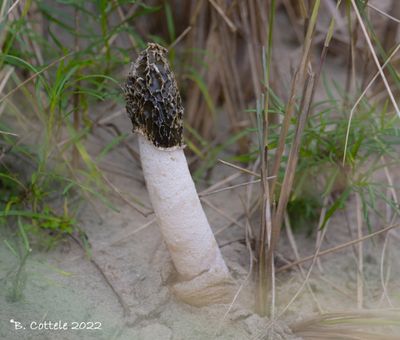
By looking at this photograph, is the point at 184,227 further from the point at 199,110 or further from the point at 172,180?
the point at 199,110

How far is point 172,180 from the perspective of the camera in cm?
222

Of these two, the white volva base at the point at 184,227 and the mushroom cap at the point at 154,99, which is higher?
the mushroom cap at the point at 154,99

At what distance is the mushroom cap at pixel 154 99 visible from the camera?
2035 mm

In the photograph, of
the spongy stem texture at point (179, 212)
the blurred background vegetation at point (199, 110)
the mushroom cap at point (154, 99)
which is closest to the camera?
the mushroom cap at point (154, 99)

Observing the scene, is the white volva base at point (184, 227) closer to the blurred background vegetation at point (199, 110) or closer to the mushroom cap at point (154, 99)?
the mushroom cap at point (154, 99)

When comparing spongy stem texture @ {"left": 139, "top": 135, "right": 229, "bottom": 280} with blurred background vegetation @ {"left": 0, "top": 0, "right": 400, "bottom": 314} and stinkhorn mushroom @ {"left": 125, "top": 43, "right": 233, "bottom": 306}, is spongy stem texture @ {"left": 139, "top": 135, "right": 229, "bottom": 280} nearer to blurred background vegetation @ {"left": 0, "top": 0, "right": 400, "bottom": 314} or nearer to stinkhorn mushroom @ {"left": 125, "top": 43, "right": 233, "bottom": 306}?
stinkhorn mushroom @ {"left": 125, "top": 43, "right": 233, "bottom": 306}

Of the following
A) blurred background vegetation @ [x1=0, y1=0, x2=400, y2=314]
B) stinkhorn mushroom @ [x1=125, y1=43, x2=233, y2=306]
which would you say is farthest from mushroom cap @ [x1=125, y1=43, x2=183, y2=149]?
blurred background vegetation @ [x1=0, y1=0, x2=400, y2=314]

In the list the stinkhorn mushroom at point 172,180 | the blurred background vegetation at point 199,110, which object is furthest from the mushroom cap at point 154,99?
the blurred background vegetation at point 199,110

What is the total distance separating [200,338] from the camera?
229 centimetres

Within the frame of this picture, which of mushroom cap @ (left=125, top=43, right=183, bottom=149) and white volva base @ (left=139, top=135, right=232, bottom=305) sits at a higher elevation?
mushroom cap @ (left=125, top=43, right=183, bottom=149)

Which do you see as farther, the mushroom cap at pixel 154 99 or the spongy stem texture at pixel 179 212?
the spongy stem texture at pixel 179 212

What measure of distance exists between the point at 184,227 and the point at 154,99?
0.58 meters

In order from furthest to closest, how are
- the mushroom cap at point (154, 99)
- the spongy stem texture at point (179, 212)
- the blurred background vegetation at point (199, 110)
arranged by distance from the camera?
the blurred background vegetation at point (199, 110) → the spongy stem texture at point (179, 212) → the mushroom cap at point (154, 99)

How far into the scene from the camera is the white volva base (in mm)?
2207
